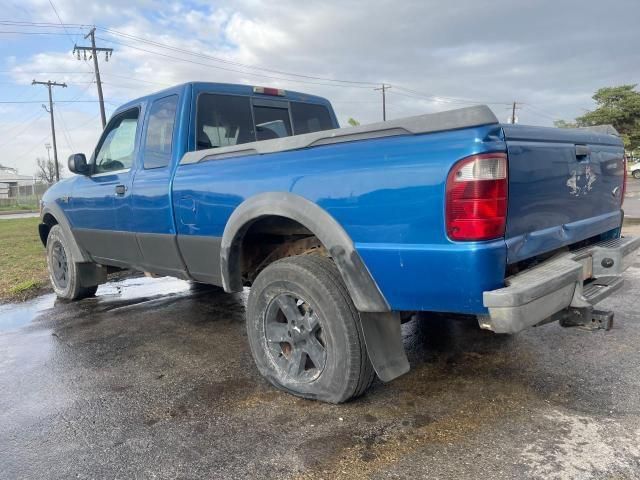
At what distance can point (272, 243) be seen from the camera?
156 inches

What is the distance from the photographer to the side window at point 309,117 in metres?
5.12

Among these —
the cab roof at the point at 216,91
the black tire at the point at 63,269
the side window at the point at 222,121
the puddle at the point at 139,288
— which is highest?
the cab roof at the point at 216,91

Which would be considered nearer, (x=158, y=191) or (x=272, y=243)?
(x=272, y=243)

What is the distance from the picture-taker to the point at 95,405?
333 cm

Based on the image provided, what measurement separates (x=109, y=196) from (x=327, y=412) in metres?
3.05

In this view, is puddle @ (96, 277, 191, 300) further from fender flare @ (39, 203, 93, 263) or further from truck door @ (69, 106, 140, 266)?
truck door @ (69, 106, 140, 266)

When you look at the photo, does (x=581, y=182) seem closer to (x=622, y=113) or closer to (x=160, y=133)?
(x=160, y=133)

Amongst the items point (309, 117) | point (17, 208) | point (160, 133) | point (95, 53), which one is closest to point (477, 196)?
point (160, 133)

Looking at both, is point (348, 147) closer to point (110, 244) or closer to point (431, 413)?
point (431, 413)

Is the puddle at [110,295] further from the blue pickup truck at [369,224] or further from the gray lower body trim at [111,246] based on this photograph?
the blue pickup truck at [369,224]

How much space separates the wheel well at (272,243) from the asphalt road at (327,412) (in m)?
0.79

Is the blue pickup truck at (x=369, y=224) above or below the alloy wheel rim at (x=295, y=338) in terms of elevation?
above

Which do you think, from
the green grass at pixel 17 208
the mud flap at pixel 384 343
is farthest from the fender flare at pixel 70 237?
the green grass at pixel 17 208

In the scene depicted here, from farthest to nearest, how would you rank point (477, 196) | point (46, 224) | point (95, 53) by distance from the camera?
point (95, 53) → point (46, 224) → point (477, 196)
